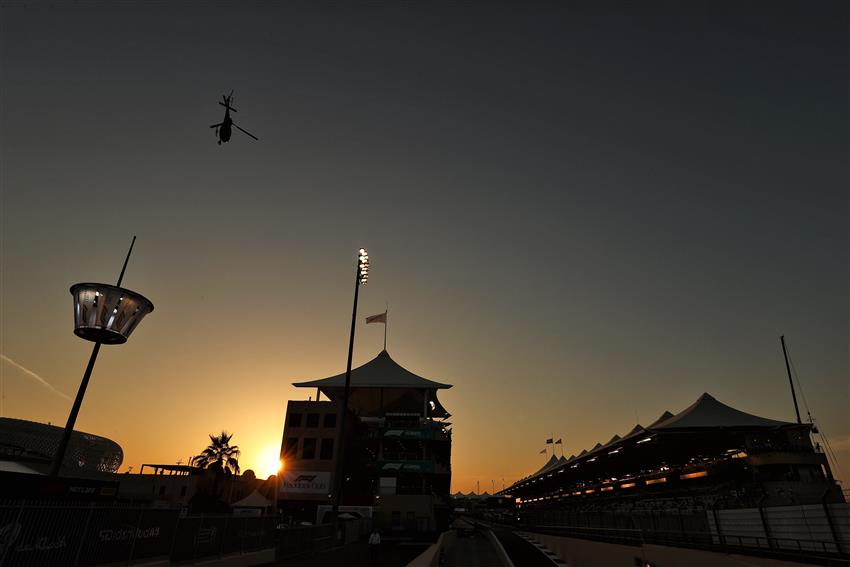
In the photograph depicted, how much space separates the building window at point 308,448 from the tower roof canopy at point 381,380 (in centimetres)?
1054

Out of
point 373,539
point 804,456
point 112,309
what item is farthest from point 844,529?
point 804,456

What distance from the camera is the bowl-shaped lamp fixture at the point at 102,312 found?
19.9 metres

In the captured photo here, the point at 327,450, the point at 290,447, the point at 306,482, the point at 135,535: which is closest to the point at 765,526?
the point at 135,535

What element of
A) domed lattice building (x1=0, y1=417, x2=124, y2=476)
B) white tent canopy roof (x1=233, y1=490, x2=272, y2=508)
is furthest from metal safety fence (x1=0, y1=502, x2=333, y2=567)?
domed lattice building (x1=0, y1=417, x2=124, y2=476)

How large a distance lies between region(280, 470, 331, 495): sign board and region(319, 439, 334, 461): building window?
1.83 m

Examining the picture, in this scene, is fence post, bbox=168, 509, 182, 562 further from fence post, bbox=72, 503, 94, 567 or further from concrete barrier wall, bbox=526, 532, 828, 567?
concrete barrier wall, bbox=526, 532, 828, 567

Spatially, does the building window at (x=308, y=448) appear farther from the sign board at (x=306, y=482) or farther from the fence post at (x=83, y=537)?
the fence post at (x=83, y=537)

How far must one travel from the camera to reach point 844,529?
19.6 m

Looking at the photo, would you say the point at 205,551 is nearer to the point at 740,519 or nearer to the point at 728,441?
the point at 740,519

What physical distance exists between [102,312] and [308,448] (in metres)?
43.8

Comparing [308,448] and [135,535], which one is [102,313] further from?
[308,448]

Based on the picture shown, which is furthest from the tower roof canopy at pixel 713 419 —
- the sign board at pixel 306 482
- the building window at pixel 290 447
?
the building window at pixel 290 447

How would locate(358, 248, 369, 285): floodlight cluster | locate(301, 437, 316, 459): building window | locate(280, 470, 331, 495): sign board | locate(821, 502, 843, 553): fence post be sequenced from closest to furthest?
1. locate(821, 502, 843, 553): fence post
2. locate(358, 248, 369, 285): floodlight cluster
3. locate(280, 470, 331, 495): sign board
4. locate(301, 437, 316, 459): building window

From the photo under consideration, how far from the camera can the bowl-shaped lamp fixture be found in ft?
65.2
